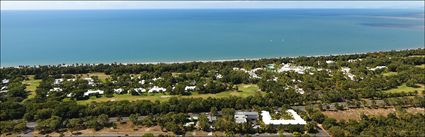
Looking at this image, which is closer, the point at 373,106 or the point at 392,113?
the point at 392,113

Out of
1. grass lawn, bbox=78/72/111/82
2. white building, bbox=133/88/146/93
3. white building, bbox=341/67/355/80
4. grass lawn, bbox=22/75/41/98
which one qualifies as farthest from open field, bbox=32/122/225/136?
white building, bbox=341/67/355/80

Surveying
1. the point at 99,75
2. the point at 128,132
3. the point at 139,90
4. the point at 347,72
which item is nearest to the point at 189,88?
the point at 139,90

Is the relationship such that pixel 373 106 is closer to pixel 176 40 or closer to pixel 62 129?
pixel 62 129

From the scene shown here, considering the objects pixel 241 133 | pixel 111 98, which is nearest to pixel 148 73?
pixel 111 98

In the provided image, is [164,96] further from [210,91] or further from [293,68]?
[293,68]

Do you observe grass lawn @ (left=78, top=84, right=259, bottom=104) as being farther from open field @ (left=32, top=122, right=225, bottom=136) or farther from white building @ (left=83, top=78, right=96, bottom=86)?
open field @ (left=32, top=122, right=225, bottom=136)
